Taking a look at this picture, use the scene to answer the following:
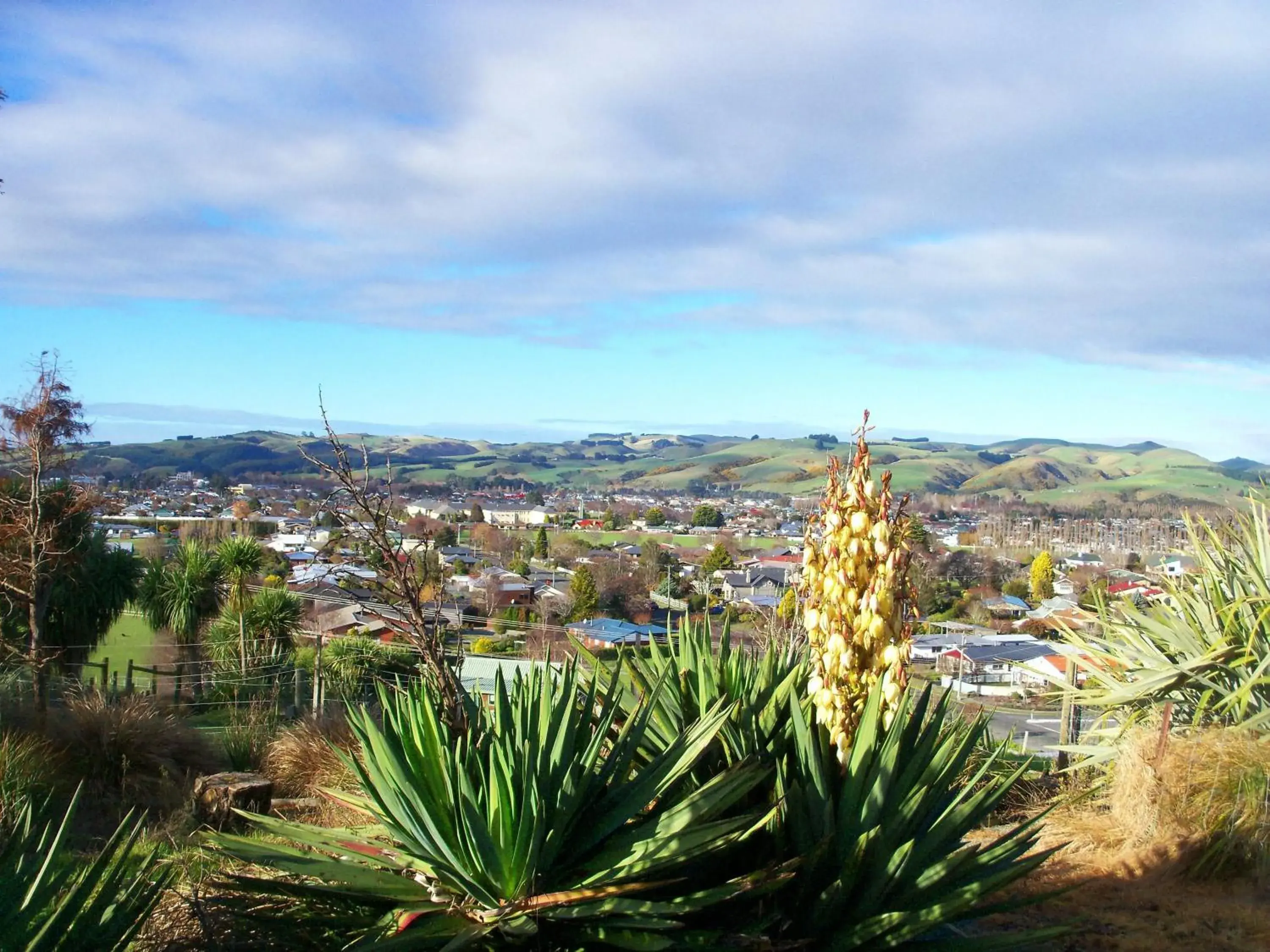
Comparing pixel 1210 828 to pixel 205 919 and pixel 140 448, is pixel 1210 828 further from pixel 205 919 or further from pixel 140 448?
pixel 140 448

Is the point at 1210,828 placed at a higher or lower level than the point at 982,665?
higher

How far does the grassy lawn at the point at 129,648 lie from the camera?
62.1 ft

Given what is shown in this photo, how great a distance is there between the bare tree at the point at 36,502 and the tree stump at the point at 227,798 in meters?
4.47

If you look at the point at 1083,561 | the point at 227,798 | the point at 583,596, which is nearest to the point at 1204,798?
the point at 227,798

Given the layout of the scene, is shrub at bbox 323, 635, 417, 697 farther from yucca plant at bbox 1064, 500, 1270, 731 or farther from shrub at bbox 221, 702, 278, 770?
yucca plant at bbox 1064, 500, 1270, 731

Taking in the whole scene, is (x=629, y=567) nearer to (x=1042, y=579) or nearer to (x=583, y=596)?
(x=583, y=596)

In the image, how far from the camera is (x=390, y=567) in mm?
3809

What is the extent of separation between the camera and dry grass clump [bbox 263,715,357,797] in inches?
310

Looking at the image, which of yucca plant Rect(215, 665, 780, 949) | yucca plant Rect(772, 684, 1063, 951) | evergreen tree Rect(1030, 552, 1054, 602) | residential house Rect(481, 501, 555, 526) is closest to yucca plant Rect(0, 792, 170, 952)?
yucca plant Rect(215, 665, 780, 949)

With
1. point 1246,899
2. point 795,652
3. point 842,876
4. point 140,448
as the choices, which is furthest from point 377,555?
point 140,448

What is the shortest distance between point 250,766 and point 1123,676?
22.5 ft

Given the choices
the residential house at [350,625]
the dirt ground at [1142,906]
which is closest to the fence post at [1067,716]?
the dirt ground at [1142,906]

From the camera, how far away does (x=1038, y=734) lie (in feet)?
57.6

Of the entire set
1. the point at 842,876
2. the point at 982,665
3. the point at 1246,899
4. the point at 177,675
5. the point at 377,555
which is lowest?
the point at 982,665
